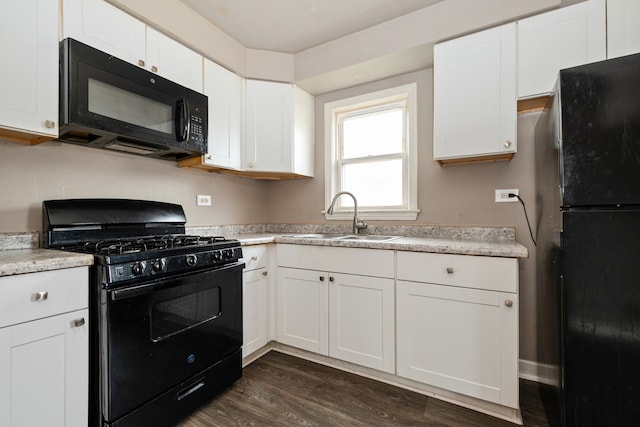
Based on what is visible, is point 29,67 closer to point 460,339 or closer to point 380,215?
point 380,215

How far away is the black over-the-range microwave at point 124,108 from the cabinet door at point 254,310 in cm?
99

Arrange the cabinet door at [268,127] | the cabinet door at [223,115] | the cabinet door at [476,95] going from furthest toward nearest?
1. the cabinet door at [268,127]
2. the cabinet door at [223,115]
3. the cabinet door at [476,95]

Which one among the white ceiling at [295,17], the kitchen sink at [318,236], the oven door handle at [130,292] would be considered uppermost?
the white ceiling at [295,17]

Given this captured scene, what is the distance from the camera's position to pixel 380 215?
8.23 ft

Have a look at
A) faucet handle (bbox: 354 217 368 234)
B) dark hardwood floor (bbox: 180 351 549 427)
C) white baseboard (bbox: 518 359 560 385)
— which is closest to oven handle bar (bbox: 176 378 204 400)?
dark hardwood floor (bbox: 180 351 549 427)

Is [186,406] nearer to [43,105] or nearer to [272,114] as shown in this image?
[43,105]

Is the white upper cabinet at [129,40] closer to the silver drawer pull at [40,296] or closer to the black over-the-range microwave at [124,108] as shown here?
the black over-the-range microwave at [124,108]

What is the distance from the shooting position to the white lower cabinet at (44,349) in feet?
3.35

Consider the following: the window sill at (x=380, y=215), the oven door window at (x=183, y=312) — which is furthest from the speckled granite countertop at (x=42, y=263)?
the window sill at (x=380, y=215)

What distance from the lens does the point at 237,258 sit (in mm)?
1860

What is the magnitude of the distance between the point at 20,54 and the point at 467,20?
2.44 m

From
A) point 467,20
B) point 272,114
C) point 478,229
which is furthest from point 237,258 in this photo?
point 467,20

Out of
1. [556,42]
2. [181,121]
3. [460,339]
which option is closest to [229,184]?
[181,121]

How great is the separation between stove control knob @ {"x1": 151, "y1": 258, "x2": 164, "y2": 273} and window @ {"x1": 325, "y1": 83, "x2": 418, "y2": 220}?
165 centimetres
